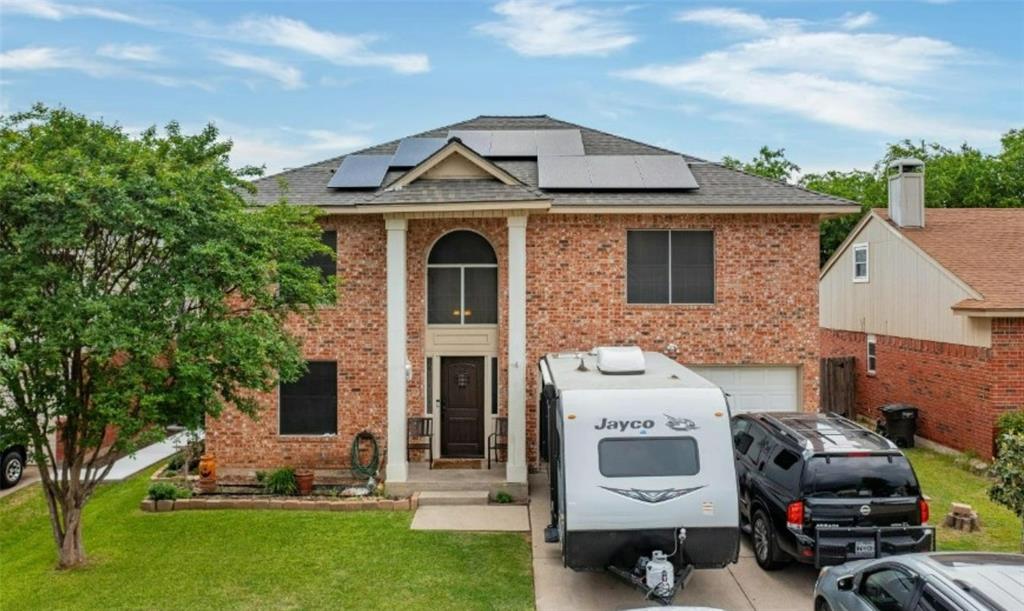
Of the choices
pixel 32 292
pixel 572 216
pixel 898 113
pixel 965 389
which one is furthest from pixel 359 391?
pixel 898 113

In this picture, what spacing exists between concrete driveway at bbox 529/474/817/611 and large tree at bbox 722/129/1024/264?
2264 cm

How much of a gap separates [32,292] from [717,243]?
416 inches

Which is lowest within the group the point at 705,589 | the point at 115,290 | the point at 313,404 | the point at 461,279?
the point at 705,589

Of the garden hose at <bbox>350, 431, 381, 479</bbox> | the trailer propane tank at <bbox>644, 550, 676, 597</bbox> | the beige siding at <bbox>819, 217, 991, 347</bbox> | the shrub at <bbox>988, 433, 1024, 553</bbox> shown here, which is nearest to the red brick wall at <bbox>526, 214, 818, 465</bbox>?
the garden hose at <bbox>350, 431, 381, 479</bbox>

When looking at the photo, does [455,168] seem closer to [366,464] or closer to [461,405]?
[461,405]

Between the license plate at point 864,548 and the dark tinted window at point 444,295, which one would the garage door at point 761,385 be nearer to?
the dark tinted window at point 444,295

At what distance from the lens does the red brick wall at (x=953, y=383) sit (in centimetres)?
1412

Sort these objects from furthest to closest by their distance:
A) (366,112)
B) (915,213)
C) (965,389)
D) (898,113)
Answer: (898,113) → (366,112) → (915,213) → (965,389)

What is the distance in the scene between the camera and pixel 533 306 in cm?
1311

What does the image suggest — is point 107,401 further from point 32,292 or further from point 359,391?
point 359,391

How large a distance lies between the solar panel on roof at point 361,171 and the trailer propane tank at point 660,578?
885 cm

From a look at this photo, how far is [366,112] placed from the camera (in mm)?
21047

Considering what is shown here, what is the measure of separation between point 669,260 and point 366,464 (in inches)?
267

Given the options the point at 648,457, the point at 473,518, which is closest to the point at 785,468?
the point at 648,457
